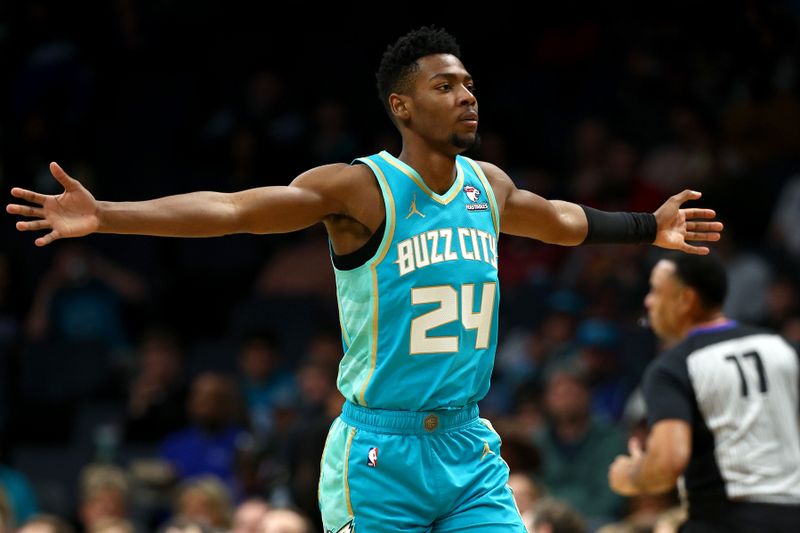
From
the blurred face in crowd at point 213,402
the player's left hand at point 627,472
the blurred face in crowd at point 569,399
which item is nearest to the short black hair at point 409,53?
the player's left hand at point 627,472

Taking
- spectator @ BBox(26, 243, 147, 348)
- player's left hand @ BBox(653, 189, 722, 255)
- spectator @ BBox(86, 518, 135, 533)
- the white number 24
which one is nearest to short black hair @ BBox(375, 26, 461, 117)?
the white number 24

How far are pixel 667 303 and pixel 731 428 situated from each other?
0.62 metres

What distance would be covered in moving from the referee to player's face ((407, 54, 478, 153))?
1.48 metres

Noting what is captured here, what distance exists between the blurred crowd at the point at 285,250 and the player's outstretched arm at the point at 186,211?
301 cm

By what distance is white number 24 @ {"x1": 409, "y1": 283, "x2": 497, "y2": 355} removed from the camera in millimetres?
4465

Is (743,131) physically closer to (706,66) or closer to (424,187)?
(706,66)

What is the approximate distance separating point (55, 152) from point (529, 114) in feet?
15.3

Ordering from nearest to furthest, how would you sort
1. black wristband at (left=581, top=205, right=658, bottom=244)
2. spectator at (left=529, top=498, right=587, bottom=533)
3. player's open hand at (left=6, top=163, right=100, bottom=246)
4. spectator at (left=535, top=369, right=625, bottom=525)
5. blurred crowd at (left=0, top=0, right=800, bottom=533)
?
player's open hand at (left=6, top=163, right=100, bottom=246)
black wristband at (left=581, top=205, right=658, bottom=244)
spectator at (left=529, top=498, right=587, bottom=533)
spectator at (left=535, top=369, right=625, bottom=525)
blurred crowd at (left=0, top=0, right=800, bottom=533)

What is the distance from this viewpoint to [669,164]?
11.9 m

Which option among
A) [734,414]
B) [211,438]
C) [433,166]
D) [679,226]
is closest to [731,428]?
[734,414]

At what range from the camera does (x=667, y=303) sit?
5.73 metres

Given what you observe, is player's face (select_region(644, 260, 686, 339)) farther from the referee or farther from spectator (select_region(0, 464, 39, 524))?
spectator (select_region(0, 464, 39, 524))

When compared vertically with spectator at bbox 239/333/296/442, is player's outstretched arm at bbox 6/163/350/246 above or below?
above

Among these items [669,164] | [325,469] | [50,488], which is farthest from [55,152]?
[325,469]
